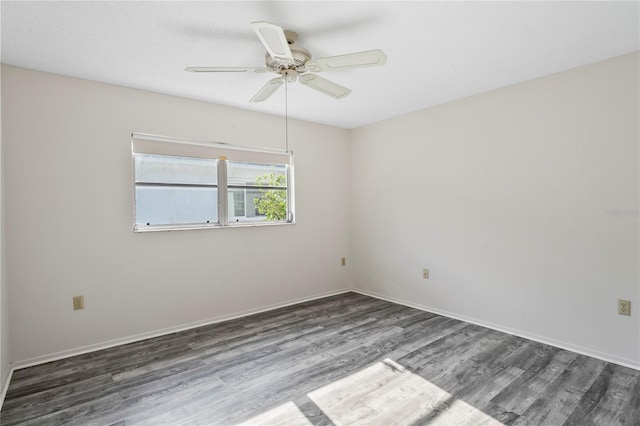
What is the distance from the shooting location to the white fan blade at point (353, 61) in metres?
1.76

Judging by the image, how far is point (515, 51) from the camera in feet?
7.65

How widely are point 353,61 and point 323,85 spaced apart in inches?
18.9

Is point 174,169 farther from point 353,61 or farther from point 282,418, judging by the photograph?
point 282,418

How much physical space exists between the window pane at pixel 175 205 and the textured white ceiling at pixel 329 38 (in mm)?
966

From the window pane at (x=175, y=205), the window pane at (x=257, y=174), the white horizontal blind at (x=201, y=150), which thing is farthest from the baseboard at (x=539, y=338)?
the window pane at (x=175, y=205)

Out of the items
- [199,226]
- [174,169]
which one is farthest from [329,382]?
[174,169]

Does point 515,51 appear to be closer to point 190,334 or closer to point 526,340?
point 526,340

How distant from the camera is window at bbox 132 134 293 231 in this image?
3083 millimetres

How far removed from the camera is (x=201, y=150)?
3.37 metres

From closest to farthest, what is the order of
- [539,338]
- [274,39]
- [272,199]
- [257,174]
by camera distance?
[274,39] → [539,338] → [257,174] → [272,199]

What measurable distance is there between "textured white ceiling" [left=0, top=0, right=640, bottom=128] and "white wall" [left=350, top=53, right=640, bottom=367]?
14.1 inches

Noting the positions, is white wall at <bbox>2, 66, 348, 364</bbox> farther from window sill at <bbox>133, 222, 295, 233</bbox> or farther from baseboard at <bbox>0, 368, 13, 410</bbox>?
baseboard at <bbox>0, 368, 13, 410</bbox>

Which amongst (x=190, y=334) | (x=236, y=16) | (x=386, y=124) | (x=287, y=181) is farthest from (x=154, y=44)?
(x=386, y=124)

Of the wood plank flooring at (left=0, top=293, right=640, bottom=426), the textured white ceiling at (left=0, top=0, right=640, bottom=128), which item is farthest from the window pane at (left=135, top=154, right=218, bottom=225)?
the wood plank flooring at (left=0, top=293, right=640, bottom=426)
